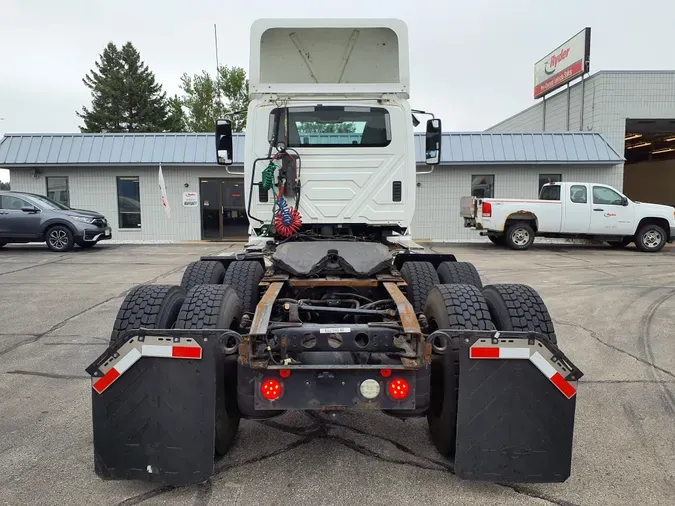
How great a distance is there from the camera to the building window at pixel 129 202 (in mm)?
18078

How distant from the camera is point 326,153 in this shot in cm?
513

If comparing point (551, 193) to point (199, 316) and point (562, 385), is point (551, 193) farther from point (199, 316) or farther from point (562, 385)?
point (199, 316)

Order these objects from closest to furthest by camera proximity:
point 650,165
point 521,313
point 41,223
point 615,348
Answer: point 521,313 < point 615,348 < point 41,223 < point 650,165

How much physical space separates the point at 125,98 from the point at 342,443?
48.3 metres

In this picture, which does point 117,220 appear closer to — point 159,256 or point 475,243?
point 159,256

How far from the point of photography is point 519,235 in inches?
612

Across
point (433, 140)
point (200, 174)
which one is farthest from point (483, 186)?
point (433, 140)

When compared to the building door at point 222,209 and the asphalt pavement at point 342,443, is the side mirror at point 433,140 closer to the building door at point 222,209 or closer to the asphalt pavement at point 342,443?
the asphalt pavement at point 342,443

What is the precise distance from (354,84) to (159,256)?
34.2ft

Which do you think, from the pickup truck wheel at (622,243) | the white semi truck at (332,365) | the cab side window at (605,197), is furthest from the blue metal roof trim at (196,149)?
the white semi truck at (332,365)

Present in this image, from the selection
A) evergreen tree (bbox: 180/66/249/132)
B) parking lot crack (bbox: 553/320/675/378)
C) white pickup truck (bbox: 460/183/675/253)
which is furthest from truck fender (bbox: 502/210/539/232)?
evergreen tree (bbox: 180/66/249/132)

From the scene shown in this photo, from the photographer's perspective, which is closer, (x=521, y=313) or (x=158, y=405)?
(x=158, y=405)

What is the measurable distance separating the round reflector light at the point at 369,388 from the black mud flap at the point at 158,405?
0.78m

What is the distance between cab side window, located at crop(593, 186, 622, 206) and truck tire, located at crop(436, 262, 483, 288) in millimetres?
12487
